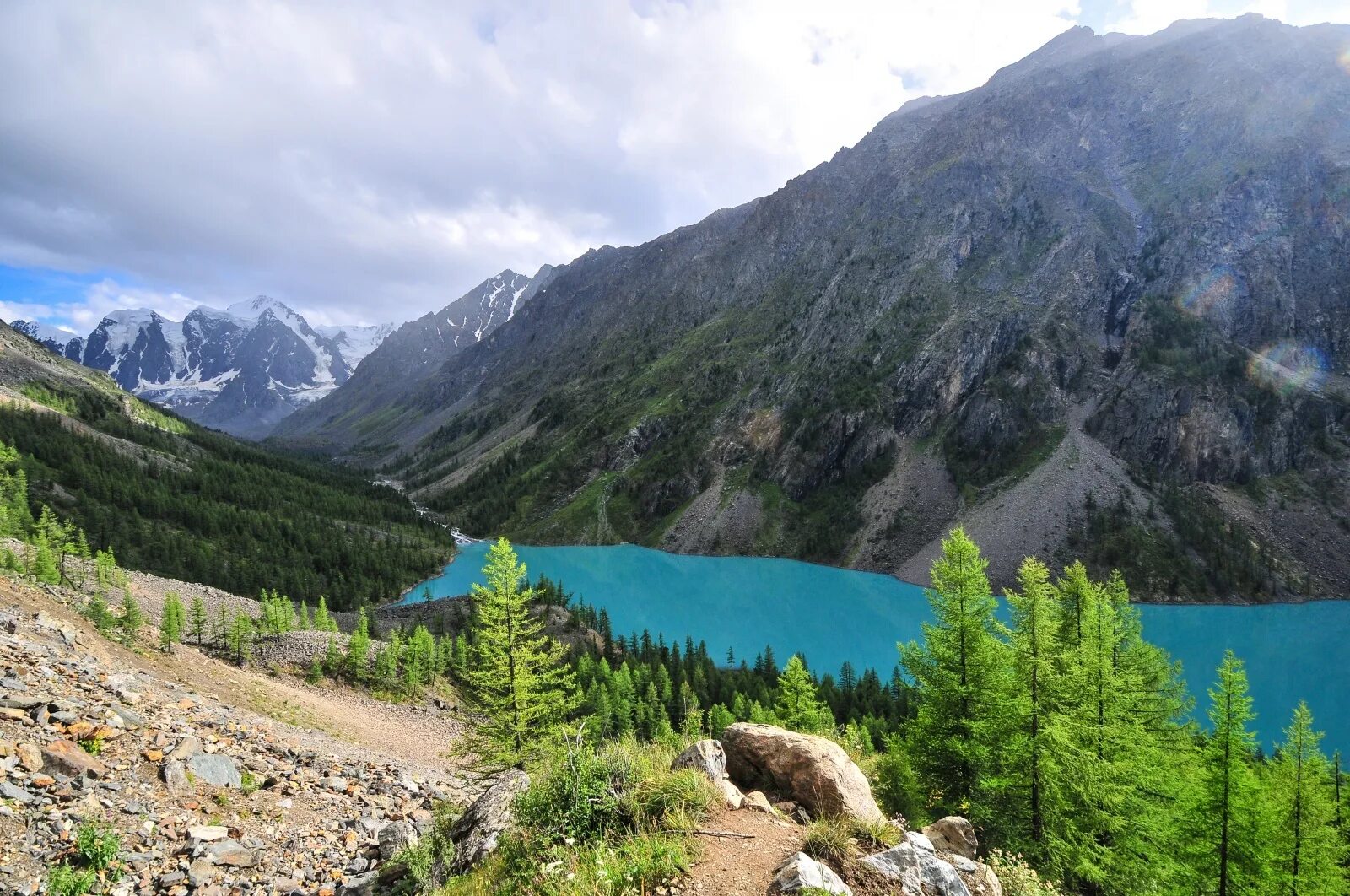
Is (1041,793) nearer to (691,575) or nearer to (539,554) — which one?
(691,575)

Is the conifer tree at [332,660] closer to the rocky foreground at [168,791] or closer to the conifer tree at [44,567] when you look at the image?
the conifer tree at [44,567]

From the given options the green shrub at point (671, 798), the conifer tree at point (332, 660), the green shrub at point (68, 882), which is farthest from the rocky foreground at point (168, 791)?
the conifer tree at point (332, 660)

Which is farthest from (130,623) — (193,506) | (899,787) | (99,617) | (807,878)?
(193,506)

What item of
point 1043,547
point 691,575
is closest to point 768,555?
point 691,575

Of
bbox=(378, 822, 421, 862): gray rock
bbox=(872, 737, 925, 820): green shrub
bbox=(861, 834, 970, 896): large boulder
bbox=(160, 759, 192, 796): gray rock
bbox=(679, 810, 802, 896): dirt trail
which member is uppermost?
bbox=(861, 834, 970, 896): large boulder

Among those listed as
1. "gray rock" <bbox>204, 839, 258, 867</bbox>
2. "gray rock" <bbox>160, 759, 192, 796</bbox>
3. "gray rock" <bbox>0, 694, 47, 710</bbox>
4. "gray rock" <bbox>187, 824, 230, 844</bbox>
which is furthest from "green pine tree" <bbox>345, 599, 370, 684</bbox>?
"gray rock" <bbox>204, 839, 258, 867</bbox>

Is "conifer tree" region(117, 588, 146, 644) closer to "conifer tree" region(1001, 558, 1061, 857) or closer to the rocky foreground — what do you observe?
the rocky foreground
